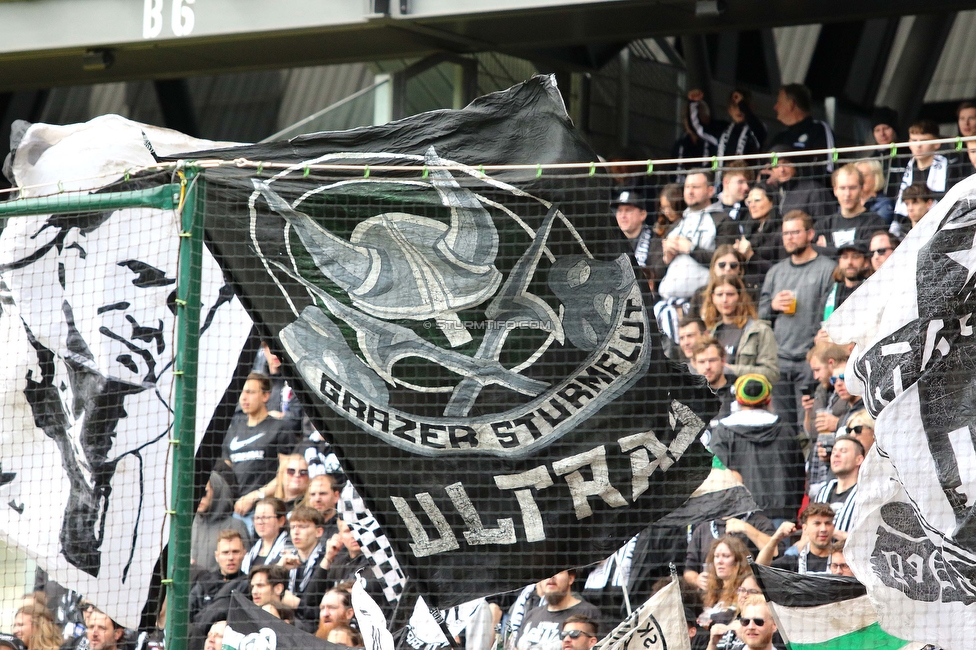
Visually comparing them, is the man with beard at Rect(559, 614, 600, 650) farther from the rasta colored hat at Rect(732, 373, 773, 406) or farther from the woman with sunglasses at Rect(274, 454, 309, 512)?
the woman with sunglasses at Rect(274, 454, 309, 512)

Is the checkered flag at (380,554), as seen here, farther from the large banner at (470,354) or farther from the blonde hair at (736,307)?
the blonde hair at (736,307)

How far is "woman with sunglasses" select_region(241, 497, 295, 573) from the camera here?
29.3ft

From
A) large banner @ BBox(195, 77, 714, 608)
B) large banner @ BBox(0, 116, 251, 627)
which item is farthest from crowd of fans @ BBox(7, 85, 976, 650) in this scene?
large banner @ BBox(195, 77, 714, 608)

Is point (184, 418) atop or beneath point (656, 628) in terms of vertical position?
atop

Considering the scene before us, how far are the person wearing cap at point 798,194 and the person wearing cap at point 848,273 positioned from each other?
728mm

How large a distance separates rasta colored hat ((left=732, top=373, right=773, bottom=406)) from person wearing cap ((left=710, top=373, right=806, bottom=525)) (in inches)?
3.6

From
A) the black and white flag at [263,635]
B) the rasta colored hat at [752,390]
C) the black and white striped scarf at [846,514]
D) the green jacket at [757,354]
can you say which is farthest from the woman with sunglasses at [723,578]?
the black and white flag at [263,635]

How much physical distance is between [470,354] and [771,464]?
3245 millimetres

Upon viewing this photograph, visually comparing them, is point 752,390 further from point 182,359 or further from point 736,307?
point 182,359

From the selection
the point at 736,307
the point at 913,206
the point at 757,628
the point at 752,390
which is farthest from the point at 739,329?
the point at 757,628

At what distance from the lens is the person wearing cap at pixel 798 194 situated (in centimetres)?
998

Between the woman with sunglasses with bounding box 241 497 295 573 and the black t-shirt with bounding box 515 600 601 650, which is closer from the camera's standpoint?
the black t-shirt with bounding box 515 600 601 650

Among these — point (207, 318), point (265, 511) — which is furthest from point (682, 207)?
point (207, 318)

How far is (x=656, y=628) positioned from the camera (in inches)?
262
